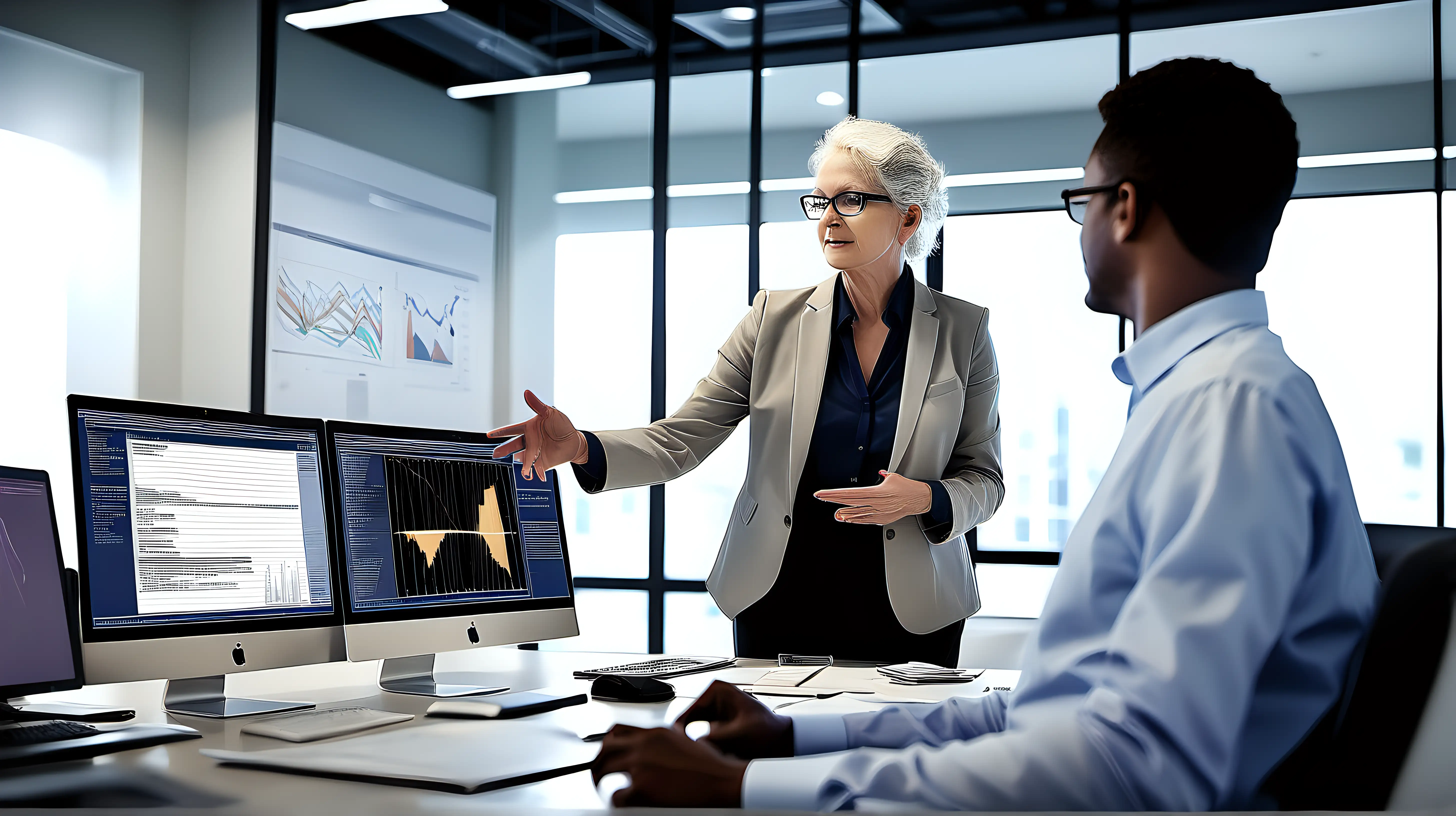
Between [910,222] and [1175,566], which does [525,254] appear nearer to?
[910,222]

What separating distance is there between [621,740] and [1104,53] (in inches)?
172

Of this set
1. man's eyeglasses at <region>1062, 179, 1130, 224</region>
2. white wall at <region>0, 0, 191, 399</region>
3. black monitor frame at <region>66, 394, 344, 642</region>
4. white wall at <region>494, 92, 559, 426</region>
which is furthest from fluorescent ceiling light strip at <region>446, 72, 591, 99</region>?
man's eyeglasses at <region>1062, 179, 1130, 224</region>

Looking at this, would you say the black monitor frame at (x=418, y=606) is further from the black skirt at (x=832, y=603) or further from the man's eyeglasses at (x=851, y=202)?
the man's eyeglasses at (x=851, y=202)

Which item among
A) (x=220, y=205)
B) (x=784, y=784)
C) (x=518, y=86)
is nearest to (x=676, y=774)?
(x=784, y=784)

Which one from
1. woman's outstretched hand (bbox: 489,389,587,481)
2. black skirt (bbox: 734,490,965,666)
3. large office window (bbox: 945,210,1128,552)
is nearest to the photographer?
woman's outstretched hand (bbox: 489,389,587,481)

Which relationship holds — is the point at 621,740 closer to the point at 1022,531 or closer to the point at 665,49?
the point at 1022,531

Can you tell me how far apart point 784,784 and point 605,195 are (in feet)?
14.8

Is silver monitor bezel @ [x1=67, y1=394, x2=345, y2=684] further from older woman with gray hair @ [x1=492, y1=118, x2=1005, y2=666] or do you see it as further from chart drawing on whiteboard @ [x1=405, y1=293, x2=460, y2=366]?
chart drawing on whiteboard @ [x1=405, y1=293, x2=460, y2=366]

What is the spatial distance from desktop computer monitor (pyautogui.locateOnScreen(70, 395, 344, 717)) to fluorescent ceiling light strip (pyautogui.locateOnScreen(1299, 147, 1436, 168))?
3983mm

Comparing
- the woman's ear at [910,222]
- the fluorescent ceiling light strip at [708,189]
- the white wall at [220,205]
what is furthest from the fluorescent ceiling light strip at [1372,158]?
the white wall at [220,205]

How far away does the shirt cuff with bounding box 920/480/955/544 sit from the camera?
7.30 feet

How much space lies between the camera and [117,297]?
4.65 m

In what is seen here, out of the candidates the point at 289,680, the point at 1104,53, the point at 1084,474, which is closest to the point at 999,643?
the point at 1084,474

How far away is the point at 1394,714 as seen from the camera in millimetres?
834
